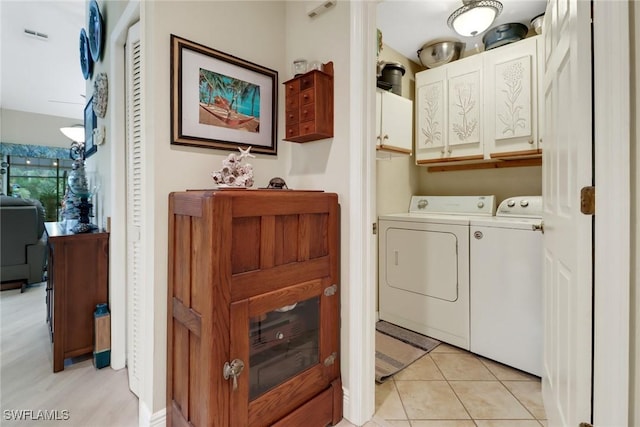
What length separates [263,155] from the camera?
1761mm

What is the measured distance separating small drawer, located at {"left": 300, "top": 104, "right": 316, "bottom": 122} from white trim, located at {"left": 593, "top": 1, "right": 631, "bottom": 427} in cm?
107

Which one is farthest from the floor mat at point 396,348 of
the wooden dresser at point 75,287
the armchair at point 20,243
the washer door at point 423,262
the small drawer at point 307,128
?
the armchair at point 20,243

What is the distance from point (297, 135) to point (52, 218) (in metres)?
7.24

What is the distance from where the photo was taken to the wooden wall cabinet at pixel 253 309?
3.48ft

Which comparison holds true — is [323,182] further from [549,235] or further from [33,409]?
[33,409]

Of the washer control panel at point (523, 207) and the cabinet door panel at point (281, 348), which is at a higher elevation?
the washer control panel at point (523, 207)

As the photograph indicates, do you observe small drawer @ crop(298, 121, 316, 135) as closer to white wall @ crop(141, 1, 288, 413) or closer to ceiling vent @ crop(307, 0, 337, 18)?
white wall @ crop(141, 1, 288, 413)

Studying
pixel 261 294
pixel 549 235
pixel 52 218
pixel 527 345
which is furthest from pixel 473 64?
pixel 52 218

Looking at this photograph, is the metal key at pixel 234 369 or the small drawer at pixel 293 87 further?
the small drawer at pixel 293 87

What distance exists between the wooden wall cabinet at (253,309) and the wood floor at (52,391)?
1.66ft

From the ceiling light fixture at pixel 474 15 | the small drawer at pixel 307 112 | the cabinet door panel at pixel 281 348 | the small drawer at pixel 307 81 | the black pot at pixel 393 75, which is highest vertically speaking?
the ceiling light fixture at pixel 474 15

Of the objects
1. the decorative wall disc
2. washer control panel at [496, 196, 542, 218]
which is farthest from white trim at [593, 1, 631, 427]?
the decorative wall disc

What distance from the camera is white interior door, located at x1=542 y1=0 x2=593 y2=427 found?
0.92 metres

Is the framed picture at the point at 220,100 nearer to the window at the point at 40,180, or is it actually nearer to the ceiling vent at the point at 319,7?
the ceiling vent at the point at 319,7
